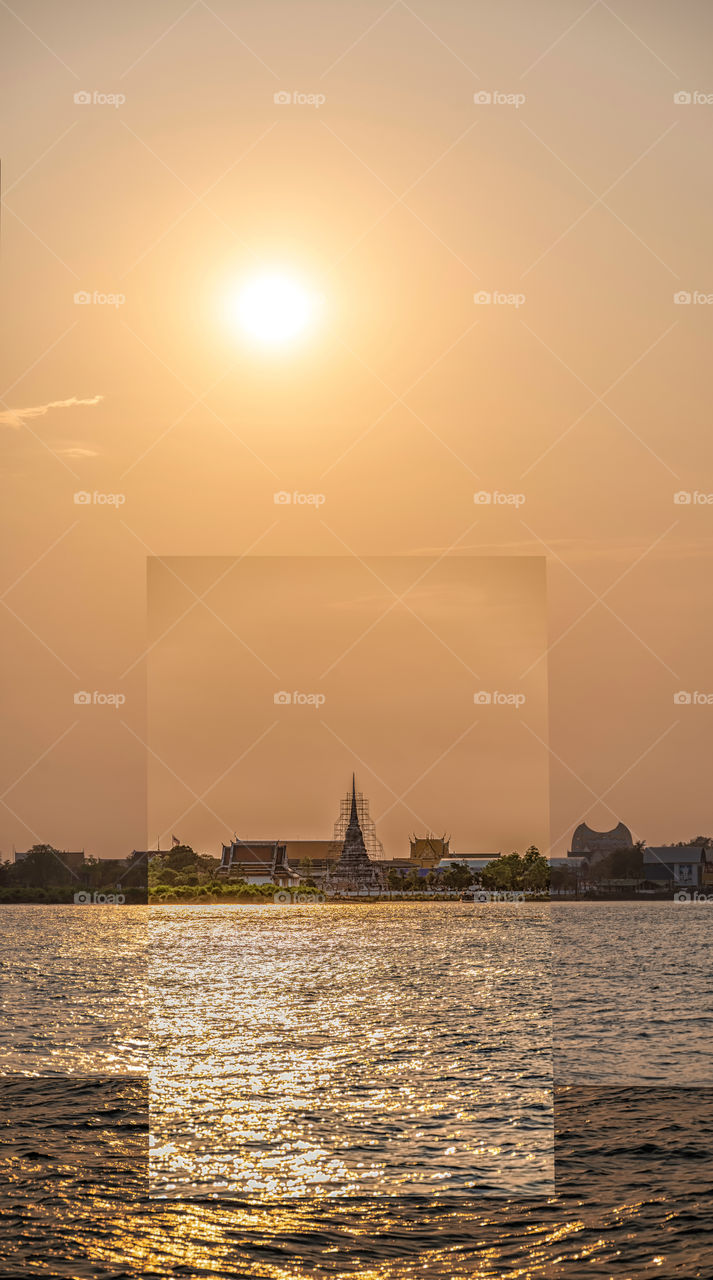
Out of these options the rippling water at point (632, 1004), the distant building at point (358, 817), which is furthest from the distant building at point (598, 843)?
the distant building at point (358, 817)

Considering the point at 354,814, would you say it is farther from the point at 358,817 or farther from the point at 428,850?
the point at 428,850

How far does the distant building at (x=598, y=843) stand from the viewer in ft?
311

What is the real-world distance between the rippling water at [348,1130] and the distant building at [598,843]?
99.0ft

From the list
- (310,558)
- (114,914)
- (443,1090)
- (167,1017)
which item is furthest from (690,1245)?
(114,914)

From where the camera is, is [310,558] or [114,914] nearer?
[310,558]

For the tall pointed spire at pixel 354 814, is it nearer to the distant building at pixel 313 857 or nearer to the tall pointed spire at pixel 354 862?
the tall pointed spire at pixel 354 862

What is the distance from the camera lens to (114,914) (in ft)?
453

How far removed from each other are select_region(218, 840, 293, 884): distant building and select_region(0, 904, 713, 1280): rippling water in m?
4.92

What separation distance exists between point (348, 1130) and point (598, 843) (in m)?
81.1

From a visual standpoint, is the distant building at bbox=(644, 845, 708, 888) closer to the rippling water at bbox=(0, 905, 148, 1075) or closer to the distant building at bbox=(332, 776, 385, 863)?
the rippling water at bbox=(0, 905, 148, 1075)

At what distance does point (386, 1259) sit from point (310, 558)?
384 inches

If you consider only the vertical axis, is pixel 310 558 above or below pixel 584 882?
above

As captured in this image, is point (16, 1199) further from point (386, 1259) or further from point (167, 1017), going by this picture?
point (167, 1017)

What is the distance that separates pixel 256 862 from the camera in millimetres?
48688
